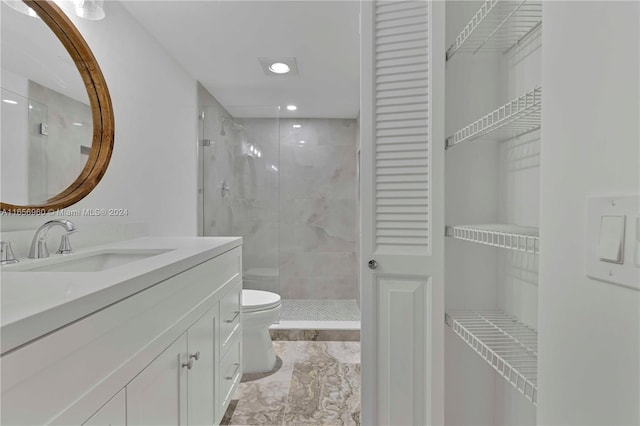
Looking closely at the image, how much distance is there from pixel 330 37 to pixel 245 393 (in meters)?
2.14

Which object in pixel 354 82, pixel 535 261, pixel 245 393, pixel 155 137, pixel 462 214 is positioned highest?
pixel 354 82

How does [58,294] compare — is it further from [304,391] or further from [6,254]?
[304,391]

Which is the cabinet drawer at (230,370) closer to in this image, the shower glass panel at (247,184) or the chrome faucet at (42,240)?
the chrome faucet at (42,240)

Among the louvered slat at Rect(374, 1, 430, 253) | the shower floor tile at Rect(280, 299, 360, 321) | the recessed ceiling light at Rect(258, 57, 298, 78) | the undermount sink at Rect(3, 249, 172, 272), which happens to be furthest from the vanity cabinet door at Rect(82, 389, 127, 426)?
the shower floor tile at Rect(280, 299, 360, 321)

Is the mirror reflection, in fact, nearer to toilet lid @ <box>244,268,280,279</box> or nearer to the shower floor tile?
toilet lid @ <box>244,268,280,279</box>

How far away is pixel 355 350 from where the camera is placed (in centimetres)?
249

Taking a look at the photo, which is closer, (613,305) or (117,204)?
(613,305)

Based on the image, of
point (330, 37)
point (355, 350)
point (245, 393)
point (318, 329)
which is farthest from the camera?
point (318, 329)

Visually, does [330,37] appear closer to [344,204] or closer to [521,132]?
[521,132]

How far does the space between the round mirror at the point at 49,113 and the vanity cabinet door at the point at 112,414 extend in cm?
80

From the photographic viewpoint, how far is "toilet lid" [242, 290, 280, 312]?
2.08 m

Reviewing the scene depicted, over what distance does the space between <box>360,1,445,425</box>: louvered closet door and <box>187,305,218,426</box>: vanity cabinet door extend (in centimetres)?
61

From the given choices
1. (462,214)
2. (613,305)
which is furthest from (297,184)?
(613,305)

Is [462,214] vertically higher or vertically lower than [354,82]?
lower
